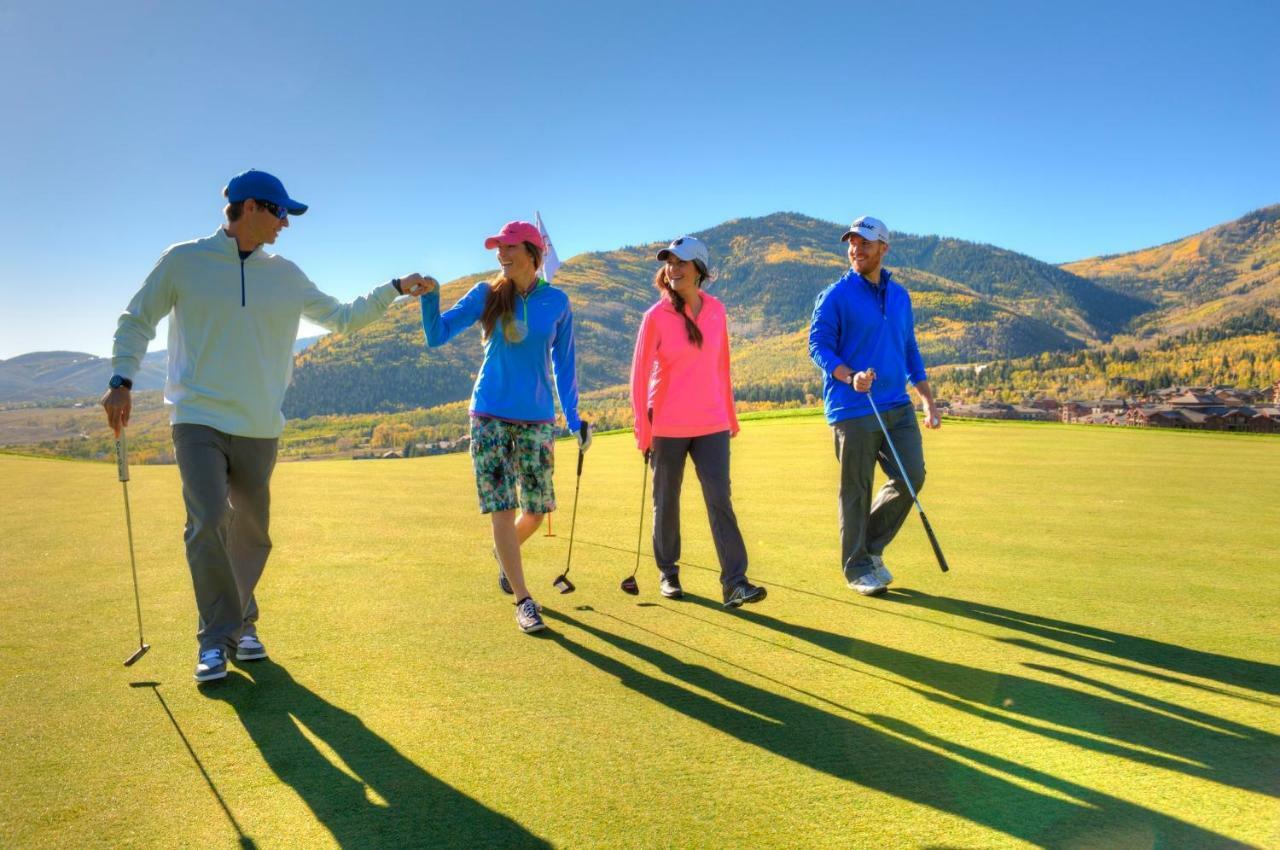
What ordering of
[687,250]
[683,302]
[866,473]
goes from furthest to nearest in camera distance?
[866,473], [683,302], [687,250]

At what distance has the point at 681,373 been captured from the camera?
A: 6207mm

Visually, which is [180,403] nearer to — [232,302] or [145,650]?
[232,302]

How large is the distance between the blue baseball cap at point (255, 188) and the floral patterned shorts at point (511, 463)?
1658 millimetres

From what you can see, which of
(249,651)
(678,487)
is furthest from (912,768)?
(678,487)

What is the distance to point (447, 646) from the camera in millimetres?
4742

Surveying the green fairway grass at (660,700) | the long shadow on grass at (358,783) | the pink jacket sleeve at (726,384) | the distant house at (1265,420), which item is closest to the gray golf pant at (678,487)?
the pink jacket sleeve at (726,384)

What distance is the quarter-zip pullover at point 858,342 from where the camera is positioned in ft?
20.5

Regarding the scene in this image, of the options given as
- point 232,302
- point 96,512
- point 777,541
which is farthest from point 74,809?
point 96,512

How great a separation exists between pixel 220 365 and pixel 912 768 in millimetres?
3770

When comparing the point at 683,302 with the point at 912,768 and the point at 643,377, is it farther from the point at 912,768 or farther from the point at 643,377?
the point at 912,768

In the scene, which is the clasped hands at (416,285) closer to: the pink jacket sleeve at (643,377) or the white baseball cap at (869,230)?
the pink jacket sleeve at (643,377)

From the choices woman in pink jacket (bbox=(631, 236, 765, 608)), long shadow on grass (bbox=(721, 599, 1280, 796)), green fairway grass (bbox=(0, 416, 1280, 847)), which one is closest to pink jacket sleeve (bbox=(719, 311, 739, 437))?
woman in pink jacket (bbox=(631, 236, 765, 608))

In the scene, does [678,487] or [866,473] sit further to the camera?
[678,487]

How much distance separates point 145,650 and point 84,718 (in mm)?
856
